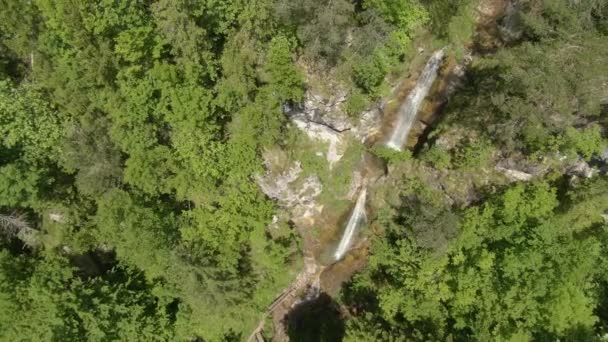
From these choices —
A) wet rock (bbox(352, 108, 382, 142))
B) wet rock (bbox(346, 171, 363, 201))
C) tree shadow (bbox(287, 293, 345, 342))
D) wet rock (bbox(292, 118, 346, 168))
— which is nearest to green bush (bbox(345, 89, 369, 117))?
wet rock (bbox(352, 108, 382, 142))

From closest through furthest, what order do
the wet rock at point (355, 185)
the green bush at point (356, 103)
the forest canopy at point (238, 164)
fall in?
the forest canopy at point (238, 164) < the green bush at point (356, 103) < the wet rock at point (355, 185)

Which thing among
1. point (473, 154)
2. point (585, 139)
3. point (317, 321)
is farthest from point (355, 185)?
point (585, 139)

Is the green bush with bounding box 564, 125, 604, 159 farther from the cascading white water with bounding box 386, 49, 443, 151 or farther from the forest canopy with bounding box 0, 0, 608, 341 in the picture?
the cascading white water with bounding box 386, 49, 443, 151

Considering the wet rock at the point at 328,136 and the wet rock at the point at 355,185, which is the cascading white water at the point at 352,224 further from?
the wet rock at the point at 328,136

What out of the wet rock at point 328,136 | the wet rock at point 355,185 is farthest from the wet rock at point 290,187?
the wet rock at point 355,185

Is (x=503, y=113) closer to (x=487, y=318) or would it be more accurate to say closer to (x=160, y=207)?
(x=487, y=318)
